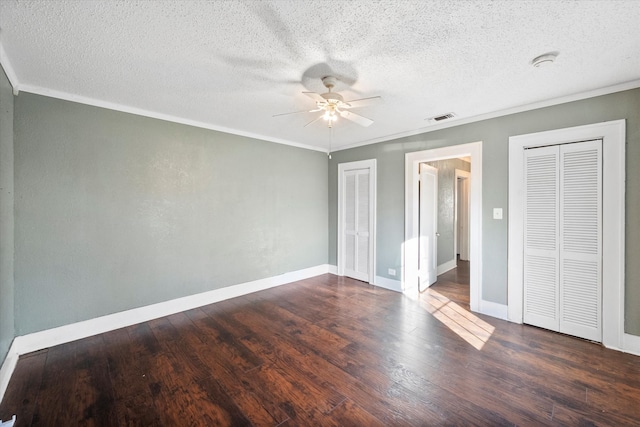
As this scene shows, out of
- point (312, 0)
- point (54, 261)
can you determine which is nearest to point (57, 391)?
point (54, 261)

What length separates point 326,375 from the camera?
7.13 feet

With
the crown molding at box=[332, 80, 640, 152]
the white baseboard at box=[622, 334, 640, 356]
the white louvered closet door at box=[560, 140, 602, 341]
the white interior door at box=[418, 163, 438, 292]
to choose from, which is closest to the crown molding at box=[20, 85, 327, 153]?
the crown molding at box=[332, 80, 640, 152]

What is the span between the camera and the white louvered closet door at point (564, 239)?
265cm

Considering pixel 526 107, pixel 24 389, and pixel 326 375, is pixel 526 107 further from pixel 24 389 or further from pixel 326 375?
pixel 24 389

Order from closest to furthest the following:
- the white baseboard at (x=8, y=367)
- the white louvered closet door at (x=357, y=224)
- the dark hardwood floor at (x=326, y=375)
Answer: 1. the dark hardwood floor at (x=326, y=375)
2. the white baseboard at (x=8, y=367)
3. the white louvered closet door at (x=357, y=224)

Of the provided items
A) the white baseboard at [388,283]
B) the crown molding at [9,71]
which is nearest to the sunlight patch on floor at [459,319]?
the white baseboard at [388,283]

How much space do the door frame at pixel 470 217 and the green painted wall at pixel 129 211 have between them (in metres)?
2.15

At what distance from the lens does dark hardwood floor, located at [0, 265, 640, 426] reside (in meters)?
1.76

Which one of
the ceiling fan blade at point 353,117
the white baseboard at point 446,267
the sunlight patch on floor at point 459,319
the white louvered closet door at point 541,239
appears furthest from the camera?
the white baseboard at point 446,267

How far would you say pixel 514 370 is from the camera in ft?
7.26

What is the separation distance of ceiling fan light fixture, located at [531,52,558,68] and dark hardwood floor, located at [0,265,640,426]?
2543 millimetres

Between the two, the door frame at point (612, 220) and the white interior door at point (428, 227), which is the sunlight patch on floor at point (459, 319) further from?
the door frame at point (612, 220)

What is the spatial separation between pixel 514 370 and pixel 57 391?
3.69 metres

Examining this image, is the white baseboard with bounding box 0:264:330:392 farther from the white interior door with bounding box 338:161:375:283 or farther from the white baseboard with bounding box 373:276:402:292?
the white baseboard with bounding box 373:276:402:292
